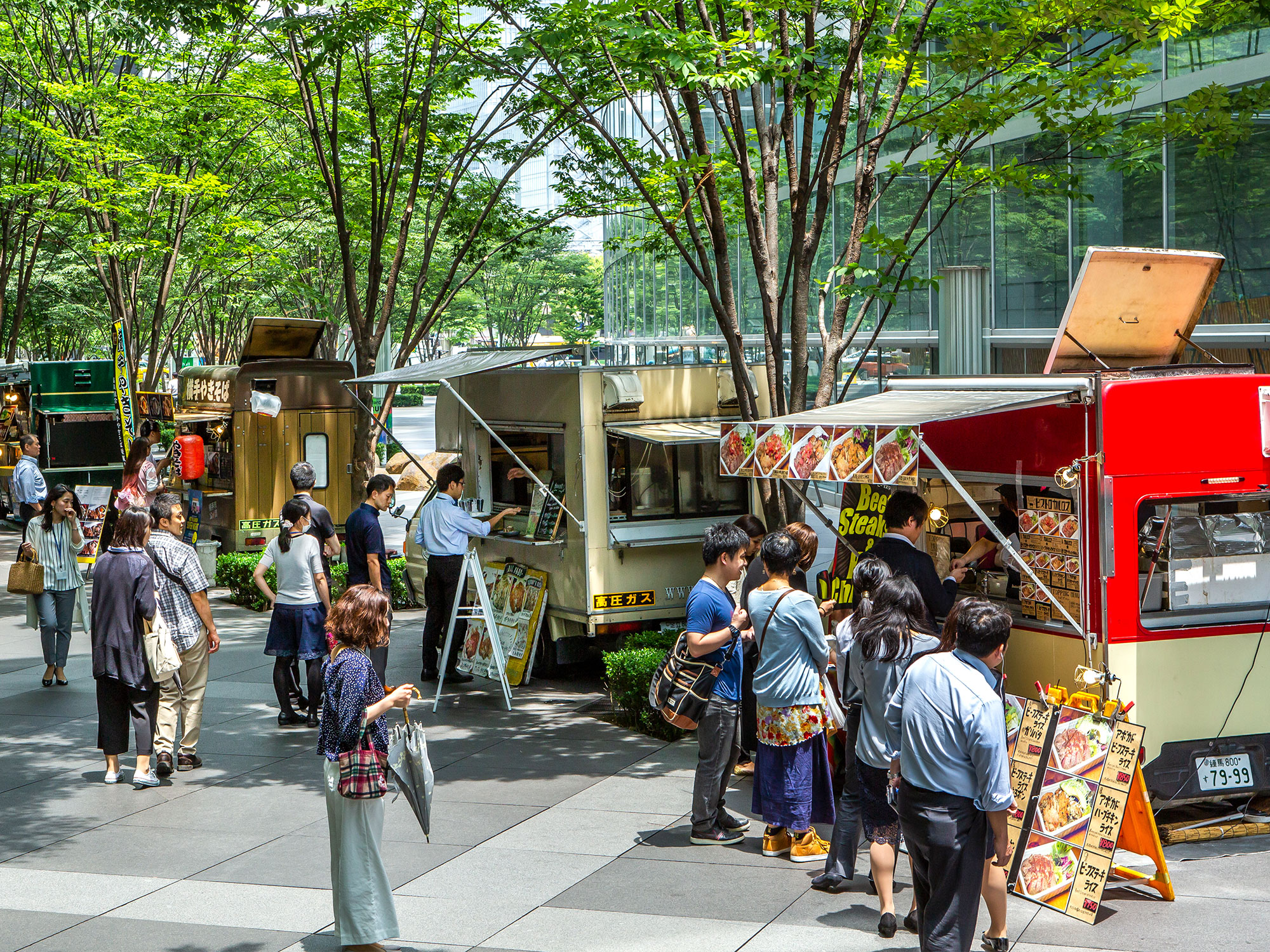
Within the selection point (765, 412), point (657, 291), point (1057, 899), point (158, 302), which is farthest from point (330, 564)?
point (657, 291)

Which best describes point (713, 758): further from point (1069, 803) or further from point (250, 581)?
point (250, 581)

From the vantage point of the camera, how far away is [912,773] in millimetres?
4676

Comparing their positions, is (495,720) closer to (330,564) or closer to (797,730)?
(797,730)

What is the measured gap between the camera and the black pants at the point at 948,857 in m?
4.64

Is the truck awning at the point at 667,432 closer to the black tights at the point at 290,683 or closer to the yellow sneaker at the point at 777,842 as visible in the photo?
the black tights at the point at 290,683

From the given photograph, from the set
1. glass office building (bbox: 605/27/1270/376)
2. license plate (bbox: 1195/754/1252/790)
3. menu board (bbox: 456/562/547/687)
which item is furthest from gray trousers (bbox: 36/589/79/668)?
license plate (bbox: 1195/754/1252/790)

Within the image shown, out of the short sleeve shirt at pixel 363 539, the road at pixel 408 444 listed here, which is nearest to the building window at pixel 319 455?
the road at pixel 408 444

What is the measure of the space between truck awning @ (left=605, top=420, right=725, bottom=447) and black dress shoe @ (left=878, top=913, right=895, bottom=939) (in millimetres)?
4932

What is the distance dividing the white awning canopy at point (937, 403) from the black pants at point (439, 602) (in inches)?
160

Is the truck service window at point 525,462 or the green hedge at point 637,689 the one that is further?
the truck service window at point 525,462

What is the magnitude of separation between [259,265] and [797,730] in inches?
829

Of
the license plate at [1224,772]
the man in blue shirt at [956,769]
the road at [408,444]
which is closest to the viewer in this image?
the man in blue shirt at [956,769]

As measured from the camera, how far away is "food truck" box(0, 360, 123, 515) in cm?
2252

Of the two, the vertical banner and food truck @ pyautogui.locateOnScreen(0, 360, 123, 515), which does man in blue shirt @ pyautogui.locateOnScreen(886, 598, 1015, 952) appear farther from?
food truck @ pyautogui.locateOnScreen(0, 360, 123, 515)
